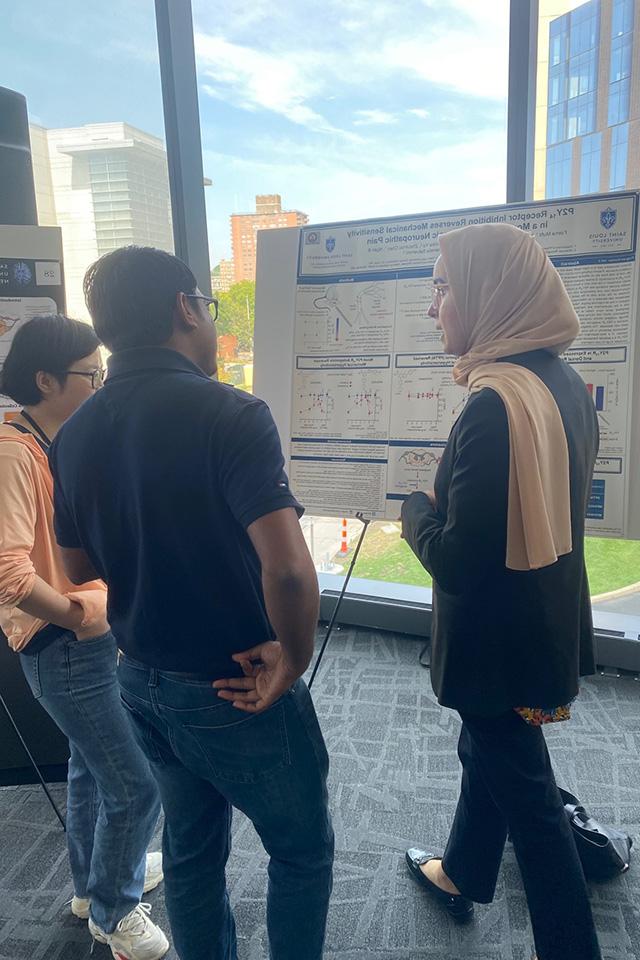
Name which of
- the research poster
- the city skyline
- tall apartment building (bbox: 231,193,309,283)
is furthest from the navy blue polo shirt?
tall apartment building (bbox: 231,193,309,283)

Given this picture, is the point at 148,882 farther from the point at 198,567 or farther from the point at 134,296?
the point at 134,296

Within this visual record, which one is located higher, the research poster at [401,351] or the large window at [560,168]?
the large window at [560,168]

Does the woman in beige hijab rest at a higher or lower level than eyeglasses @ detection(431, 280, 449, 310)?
lower

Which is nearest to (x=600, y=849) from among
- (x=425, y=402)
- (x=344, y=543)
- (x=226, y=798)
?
(x=226, y=798)

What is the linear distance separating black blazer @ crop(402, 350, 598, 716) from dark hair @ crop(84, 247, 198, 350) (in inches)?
20.8

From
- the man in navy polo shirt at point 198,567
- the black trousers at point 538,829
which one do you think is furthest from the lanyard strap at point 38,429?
the black trousers at point 538,829

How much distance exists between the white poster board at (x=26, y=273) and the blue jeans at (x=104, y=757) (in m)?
0.94

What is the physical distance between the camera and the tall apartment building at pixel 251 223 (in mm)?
2434

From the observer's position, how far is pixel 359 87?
248cm

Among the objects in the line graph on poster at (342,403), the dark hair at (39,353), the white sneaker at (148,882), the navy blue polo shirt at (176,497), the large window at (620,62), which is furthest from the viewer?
the large window at (620,62)

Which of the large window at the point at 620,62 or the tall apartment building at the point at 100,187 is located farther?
the tall apartment building at the point at 100,187

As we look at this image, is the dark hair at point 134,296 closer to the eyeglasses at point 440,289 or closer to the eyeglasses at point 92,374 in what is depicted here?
the eyeglasses at point 92,374

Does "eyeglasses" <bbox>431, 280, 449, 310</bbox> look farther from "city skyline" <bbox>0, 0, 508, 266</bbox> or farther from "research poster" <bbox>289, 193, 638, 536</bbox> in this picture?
"city skyline" <bbox>0, 0, 508, 266</bbox>

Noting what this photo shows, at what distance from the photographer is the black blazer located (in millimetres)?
1077
